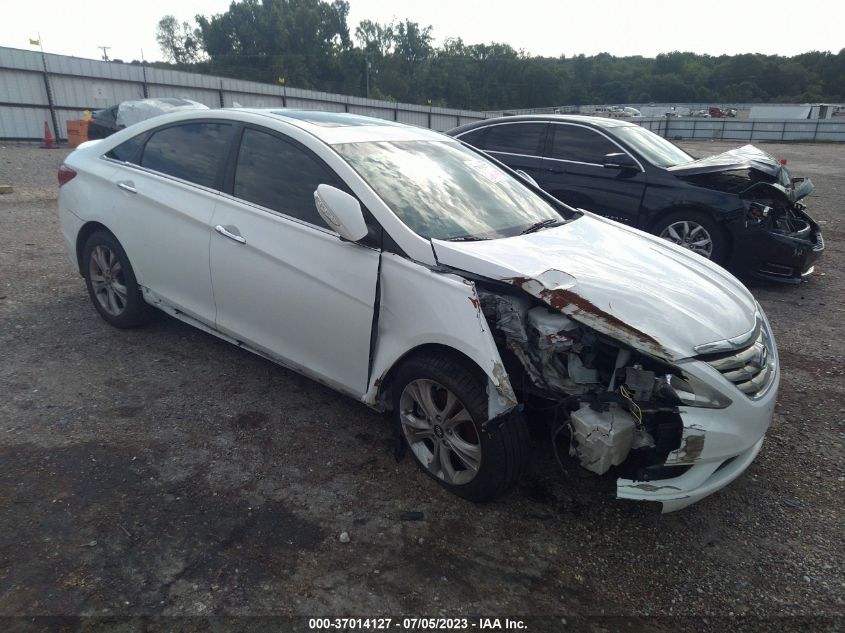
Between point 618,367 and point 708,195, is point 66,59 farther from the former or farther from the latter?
point 618,367

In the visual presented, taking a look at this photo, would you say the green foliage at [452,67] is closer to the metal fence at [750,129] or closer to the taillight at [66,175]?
the metal fence at [750,129]

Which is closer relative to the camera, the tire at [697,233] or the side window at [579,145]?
the tire at [697,233]

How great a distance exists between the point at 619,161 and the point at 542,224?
3639 mm

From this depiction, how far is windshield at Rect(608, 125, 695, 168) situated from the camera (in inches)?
261

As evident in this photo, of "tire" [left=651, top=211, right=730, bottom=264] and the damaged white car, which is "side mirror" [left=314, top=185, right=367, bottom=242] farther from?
"tire" [left=651, top=211, right=730, bottom=264]

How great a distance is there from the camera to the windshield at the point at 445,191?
306 centimetres

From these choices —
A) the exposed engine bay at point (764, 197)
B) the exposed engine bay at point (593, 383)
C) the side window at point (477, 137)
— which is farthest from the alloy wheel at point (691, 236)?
the exposed engine bay at point (593, 383)

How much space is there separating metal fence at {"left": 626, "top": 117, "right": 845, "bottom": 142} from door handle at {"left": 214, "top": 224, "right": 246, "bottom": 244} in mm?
34250

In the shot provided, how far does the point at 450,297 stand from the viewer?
Result: 2.61 m

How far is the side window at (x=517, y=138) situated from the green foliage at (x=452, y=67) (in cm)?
7249

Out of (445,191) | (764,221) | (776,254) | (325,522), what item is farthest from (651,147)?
(325,522)

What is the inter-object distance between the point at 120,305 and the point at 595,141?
17.6 feet

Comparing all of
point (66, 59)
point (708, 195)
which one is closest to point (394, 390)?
point (708, 195)

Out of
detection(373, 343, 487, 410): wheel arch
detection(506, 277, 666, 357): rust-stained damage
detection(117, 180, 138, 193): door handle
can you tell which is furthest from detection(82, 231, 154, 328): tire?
Result: detection(506, 277, 666, 357): rust-stained damage
